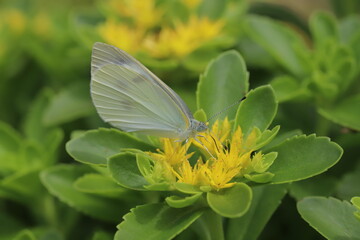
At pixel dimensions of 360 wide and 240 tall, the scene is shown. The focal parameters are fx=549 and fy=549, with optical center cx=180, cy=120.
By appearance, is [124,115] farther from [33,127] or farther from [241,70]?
[33,127]

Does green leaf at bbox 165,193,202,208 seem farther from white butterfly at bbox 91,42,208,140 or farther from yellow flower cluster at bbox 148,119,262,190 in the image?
white butterfly at bbox 91,42,208,140

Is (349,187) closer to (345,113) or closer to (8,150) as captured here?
(345,113)

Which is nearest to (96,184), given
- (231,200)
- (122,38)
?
(231,200)

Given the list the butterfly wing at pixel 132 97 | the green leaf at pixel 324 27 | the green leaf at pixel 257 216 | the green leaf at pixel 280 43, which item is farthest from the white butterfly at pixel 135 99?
the green leaf at pixel 324 27

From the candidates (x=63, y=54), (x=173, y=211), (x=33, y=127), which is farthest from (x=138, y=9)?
(x=173, y=211)

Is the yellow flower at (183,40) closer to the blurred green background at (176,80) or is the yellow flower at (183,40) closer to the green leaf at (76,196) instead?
the blurred green background at (176,80)
